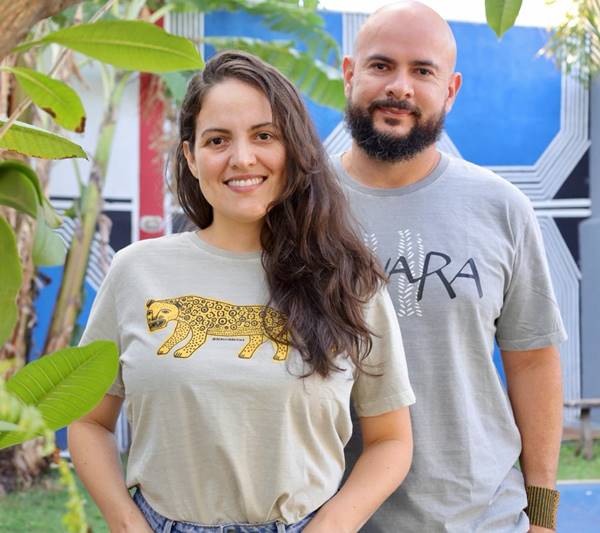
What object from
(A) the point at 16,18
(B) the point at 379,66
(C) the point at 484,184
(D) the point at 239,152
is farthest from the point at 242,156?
(A) the point at 16,18

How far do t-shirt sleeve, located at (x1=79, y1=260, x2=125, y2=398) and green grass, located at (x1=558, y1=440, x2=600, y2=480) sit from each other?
23.3 feet

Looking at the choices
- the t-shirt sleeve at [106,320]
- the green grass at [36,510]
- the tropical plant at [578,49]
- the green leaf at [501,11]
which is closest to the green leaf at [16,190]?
the green leaf at [501,11]

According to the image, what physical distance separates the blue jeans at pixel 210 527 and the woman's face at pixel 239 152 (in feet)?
1.71

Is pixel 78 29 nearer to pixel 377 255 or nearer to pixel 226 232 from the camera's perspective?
pixel 226 232

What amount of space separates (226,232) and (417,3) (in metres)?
0.71

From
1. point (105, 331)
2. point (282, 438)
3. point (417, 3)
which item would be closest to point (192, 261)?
point (105, 331)

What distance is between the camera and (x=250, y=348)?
5.15ft

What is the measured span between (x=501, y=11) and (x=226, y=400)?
0.75 meters

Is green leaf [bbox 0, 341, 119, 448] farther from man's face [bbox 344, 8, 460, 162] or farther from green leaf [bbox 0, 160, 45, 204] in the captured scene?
man's face [bbox 344, 8, 460, 162]

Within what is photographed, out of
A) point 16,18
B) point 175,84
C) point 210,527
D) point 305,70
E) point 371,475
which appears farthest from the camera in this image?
point 305,70

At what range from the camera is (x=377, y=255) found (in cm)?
194

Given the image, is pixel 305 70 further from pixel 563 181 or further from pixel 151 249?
pixel 151 249

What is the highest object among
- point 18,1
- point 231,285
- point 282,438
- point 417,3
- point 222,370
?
point 417,3

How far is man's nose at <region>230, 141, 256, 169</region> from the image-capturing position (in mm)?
1606
